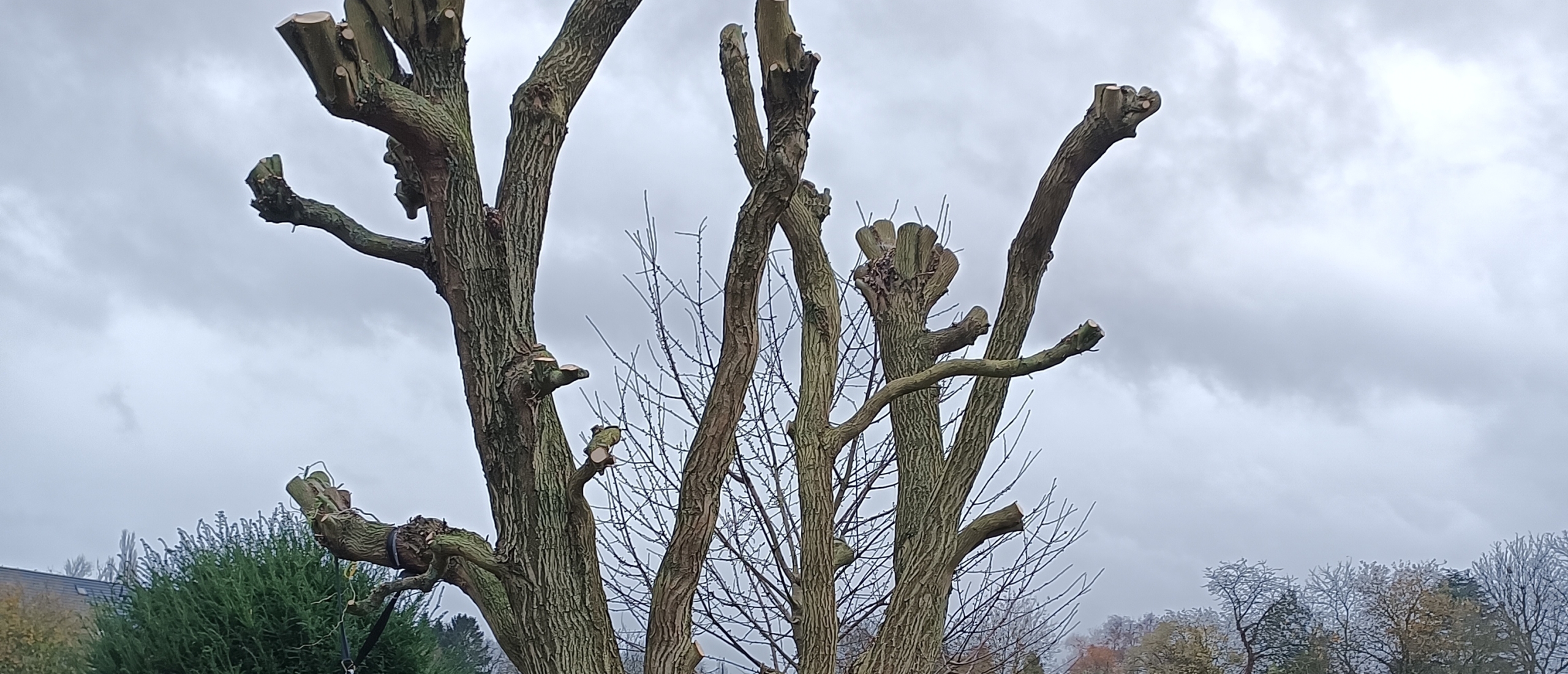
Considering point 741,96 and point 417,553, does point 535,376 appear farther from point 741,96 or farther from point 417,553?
point 741,96

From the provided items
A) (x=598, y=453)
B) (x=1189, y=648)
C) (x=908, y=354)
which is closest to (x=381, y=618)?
(x=598, y=453)

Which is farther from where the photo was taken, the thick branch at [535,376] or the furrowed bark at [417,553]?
the furrowed bark at [417,553]

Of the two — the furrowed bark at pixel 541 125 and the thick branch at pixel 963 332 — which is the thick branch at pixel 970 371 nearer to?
the thick branch at pixel 963 332

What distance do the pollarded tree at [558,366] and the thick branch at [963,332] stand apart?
533 mm

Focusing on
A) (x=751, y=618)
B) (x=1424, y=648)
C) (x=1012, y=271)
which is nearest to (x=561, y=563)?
(x=1012, y=271)

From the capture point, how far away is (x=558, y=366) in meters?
2.43

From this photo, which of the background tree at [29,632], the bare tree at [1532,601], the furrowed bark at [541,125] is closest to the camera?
the furrowed bark at [541,125]

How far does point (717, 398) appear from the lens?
286cm

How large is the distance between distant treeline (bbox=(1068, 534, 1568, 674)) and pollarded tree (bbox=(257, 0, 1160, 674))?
51.0ft

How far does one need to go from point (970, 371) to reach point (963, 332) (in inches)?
39.4

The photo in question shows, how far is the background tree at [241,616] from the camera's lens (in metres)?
3.90

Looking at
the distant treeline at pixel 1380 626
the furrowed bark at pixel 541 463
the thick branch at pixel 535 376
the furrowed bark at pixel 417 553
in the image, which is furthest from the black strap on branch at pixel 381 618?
the distant treeline at pixel 1380 626

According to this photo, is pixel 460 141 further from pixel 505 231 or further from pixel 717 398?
pixel 717 398

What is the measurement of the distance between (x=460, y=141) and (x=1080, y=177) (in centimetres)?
173
